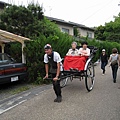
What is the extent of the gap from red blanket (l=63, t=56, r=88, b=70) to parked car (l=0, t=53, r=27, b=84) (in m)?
2.02

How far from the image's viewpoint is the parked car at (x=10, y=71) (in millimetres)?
6738

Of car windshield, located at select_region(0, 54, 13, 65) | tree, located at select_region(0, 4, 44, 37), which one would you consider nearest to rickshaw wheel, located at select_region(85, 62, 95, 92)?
car windshield, located at select_region(0, 54, 13, 65)

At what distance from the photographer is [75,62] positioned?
6648 millimetres

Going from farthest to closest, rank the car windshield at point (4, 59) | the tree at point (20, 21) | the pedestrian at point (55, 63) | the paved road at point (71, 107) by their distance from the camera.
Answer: the tree at point (20, 21), the car windshield at point (4, 59), the pedestrian at point (55, 63), the paved road at point (71, 107)

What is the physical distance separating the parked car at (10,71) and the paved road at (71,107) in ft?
4.48

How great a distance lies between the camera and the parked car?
265 inches

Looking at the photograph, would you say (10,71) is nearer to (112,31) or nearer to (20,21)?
(20,21)

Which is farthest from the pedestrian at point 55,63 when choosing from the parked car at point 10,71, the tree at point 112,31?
the tree at point 112,31

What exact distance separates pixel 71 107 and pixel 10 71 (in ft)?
10.4

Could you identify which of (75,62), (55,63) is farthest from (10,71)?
(75,62)

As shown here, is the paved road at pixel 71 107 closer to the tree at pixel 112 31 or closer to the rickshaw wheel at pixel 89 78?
the rickshaw wheel at pixel 89 78

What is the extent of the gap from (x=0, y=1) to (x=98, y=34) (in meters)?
28.4

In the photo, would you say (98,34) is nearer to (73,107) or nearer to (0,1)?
(0,1)

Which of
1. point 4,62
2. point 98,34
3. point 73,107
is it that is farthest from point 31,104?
point 98,34
